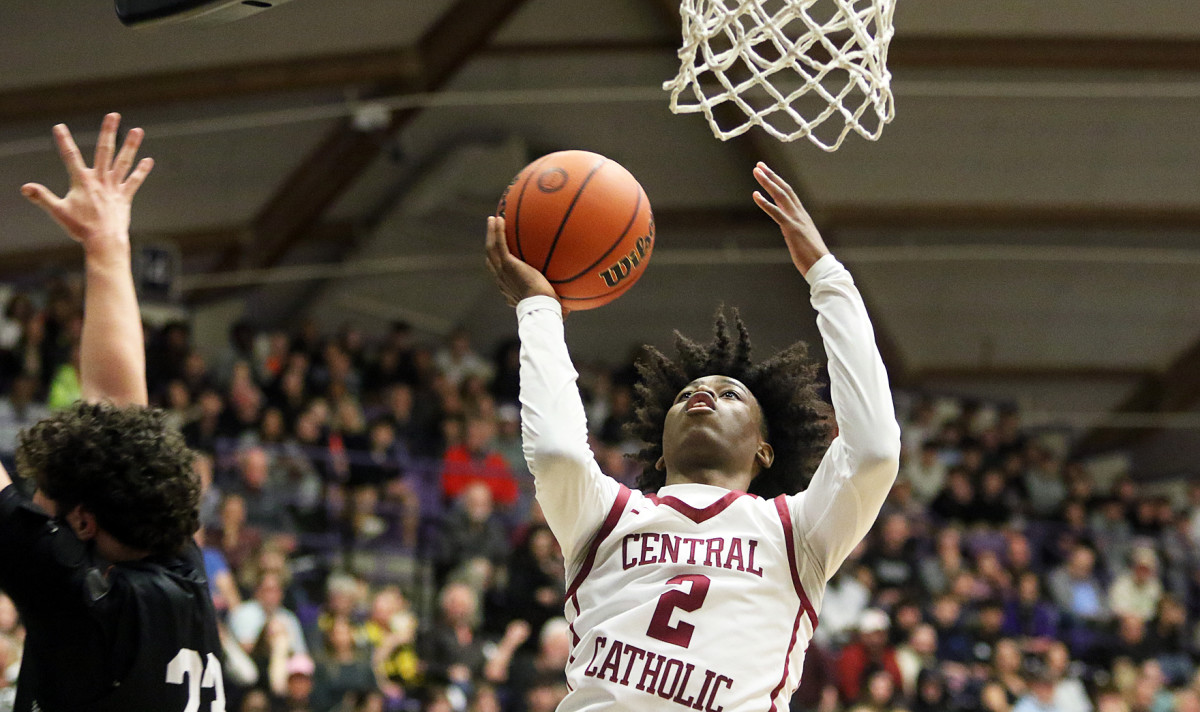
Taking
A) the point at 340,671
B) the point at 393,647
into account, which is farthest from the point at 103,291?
the point at 393,647

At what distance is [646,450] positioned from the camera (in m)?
3.69

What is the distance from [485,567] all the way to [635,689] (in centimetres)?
642

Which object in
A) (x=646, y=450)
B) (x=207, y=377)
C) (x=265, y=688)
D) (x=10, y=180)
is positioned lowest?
(x=265, y=688)

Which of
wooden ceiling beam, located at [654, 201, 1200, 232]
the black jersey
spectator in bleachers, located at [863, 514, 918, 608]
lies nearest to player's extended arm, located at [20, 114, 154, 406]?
the black jersey

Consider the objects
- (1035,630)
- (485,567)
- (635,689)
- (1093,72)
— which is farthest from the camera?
(1093,72)

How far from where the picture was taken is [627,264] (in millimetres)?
3416

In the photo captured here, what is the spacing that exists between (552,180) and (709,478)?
0.79 metres

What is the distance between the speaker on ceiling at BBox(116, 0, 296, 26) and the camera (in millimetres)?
3146

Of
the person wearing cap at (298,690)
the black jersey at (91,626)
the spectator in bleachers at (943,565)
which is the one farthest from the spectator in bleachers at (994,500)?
the black jersey at (91,626)

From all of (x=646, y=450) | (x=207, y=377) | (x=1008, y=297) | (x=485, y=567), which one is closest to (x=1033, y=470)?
(x=1008, y=297)

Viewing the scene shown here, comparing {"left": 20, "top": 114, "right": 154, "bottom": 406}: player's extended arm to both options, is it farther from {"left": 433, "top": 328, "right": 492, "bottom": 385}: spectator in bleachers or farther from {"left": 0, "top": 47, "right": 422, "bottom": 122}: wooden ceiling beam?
{"left": 433, "top": 328, "right": 492, "bottom": 385}: spectator in bleachers

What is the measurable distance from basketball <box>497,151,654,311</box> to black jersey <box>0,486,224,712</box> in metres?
1.11

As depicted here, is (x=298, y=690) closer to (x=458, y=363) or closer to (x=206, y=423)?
(x=206, y=423)

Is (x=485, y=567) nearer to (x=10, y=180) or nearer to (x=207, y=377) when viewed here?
(x=207, y=377)
